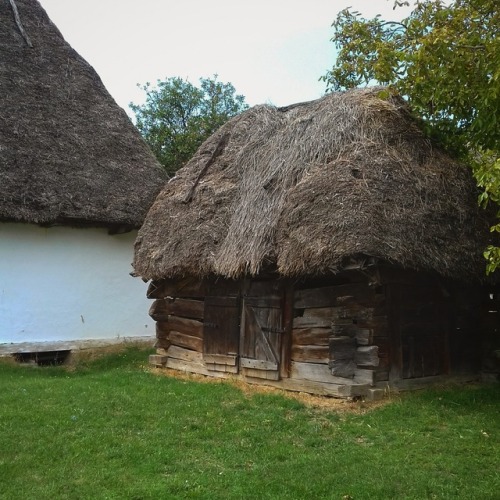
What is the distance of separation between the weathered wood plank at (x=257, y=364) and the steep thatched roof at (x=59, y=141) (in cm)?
520

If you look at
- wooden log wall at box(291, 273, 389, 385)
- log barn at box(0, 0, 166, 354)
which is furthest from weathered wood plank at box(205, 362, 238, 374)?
log barn at box(0, 0, 166, 354)

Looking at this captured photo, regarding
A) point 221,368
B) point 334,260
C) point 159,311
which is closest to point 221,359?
point 221,368

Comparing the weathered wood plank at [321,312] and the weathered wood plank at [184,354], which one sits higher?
the weathered wood plank at [321,312]

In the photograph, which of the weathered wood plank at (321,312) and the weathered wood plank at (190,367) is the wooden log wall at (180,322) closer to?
the weathered wood plank at (190,367)

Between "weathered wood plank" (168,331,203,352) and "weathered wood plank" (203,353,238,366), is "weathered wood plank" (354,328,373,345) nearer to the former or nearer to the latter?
"weathered wood plank" (203,353,238,366)

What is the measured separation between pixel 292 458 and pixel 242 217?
16.2 ft

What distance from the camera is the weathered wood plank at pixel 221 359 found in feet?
36.4

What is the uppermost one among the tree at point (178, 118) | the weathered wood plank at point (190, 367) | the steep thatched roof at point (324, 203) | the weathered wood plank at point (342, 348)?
the tree at point (178, 118)

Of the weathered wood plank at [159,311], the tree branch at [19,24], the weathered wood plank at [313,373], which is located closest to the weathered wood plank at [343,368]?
the weathered wood plank at [313,373]

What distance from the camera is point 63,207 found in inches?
547

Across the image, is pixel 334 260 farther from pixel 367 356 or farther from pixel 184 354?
pixel 184 354

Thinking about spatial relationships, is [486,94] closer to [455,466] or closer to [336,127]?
[336,127]

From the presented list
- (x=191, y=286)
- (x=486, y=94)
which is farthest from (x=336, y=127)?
(x=191, y=286)

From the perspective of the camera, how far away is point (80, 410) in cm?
856
